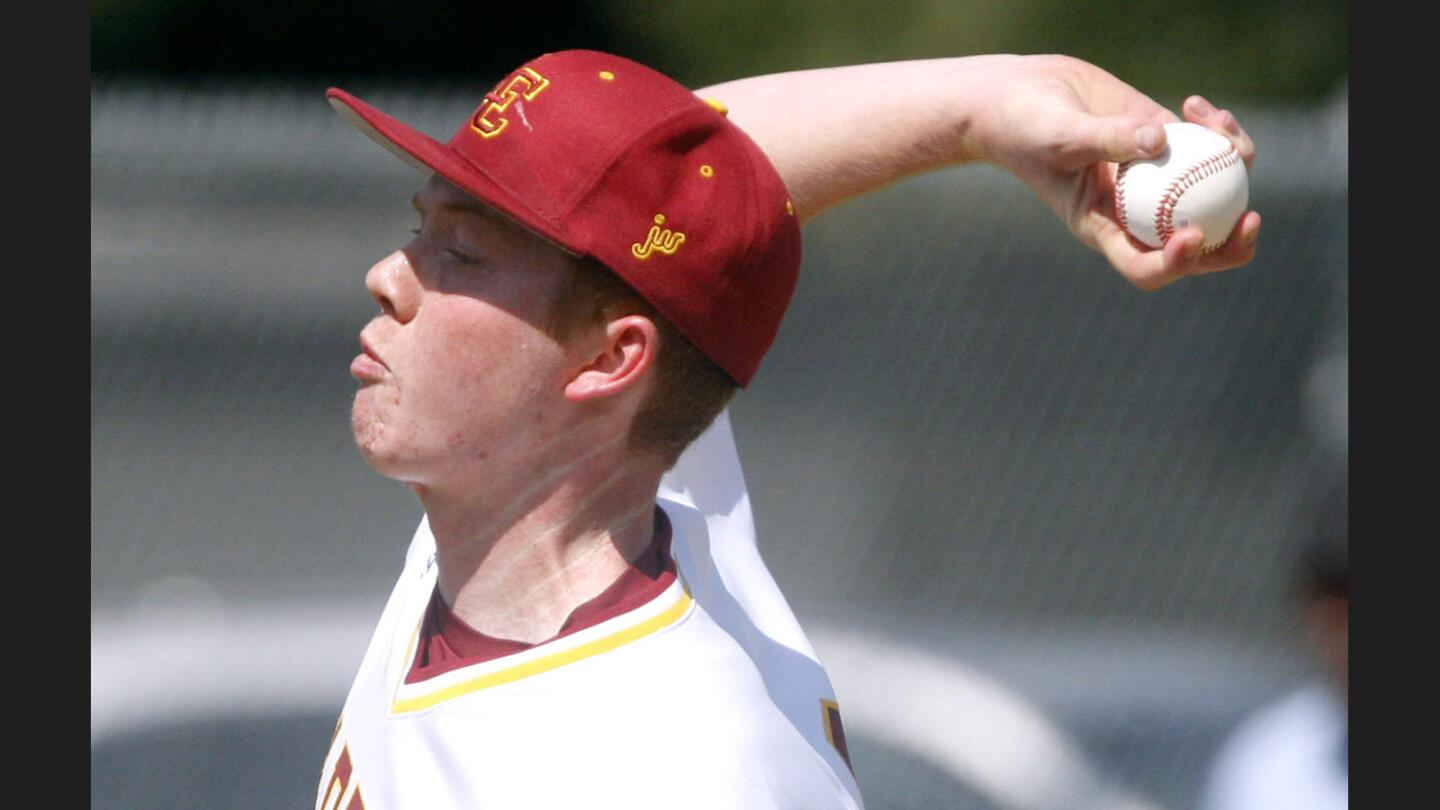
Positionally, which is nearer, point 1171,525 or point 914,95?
point 914,95

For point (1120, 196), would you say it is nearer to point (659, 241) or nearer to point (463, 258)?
point (659, 241)

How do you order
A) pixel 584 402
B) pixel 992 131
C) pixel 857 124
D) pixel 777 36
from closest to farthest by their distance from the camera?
pixel 584 402
pixel 992 131
pixel 857 124
pixel 777 36

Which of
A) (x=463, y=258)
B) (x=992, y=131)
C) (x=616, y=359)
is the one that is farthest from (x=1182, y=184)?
(x=463, y=258)

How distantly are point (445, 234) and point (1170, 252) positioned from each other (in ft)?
2.34

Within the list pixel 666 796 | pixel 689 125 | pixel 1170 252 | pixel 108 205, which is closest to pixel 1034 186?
pixel 1170 252

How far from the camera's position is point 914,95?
81.6 inches

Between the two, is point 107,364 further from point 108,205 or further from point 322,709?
point 322,709

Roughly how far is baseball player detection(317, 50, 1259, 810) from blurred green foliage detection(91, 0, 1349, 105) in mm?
5830

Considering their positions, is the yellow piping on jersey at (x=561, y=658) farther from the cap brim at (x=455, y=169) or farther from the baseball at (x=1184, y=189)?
the baseball at (x=1184, y=189)

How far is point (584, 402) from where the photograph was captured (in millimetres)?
1709

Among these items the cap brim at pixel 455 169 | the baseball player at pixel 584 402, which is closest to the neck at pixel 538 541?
the baseball player at pixel 584 402

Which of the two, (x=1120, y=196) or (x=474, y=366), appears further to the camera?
(x=1120, y=196)

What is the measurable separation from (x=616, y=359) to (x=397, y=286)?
23 centimetres

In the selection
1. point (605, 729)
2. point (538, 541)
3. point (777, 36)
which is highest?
point (777, 36)
